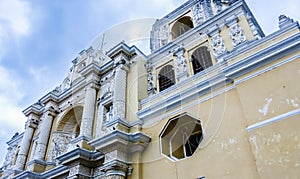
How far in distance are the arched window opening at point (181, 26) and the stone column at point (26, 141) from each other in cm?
996

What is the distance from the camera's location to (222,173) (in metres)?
6.16

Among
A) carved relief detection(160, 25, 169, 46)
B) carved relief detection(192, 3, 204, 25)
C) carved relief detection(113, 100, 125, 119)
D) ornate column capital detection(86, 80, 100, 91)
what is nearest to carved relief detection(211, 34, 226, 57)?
carved relief detection(192, 3, 204, 25)

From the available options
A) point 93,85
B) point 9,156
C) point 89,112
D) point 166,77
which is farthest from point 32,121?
point 166,77

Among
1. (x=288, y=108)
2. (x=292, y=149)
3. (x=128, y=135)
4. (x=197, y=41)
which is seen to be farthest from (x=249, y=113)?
(x=197, y=41)

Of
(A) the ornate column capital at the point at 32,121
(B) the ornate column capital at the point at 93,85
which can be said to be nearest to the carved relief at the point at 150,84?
(B) the ornate column capital at the point at 93,85

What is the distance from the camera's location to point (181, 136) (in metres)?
8.63

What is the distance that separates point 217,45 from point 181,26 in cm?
446

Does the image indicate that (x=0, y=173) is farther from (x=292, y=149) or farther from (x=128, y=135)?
(x=292, y=149)

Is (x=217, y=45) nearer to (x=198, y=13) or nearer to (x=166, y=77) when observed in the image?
(x=166, y=77)

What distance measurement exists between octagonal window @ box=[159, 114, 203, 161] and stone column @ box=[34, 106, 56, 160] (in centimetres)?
756

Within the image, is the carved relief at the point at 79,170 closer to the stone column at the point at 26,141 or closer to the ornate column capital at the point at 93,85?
the ornate column capital at the point at 93,85

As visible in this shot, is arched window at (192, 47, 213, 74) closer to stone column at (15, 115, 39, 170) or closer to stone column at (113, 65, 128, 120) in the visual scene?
stone column at (113, 65, 128, 120)

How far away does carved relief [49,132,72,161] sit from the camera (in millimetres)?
12820

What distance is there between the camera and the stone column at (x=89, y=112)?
10945mm
